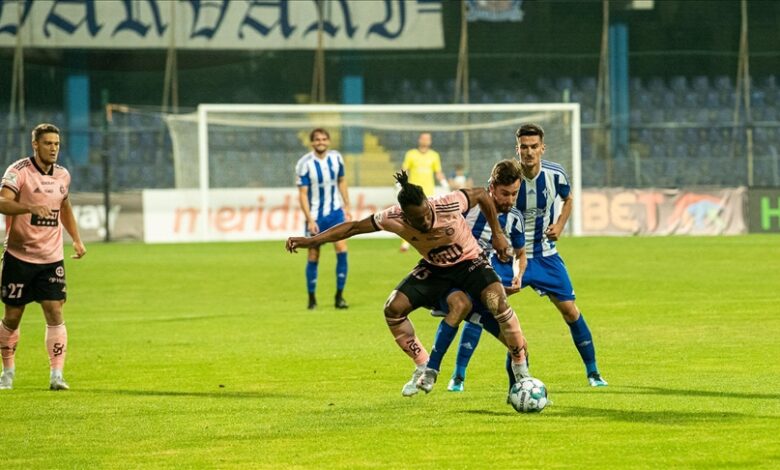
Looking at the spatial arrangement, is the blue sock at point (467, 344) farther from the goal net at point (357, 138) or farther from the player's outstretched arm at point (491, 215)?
the goal net at point (357, 138)

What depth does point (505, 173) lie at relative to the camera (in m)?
9.80

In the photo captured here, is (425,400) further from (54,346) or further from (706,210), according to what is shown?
(706,210)

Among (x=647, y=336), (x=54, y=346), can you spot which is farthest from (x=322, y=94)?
(x=54, y=346)

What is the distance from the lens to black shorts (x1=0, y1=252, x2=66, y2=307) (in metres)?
11.1

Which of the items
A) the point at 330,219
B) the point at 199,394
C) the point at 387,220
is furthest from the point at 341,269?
the point at 387,220

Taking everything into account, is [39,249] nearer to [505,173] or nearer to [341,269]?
[505,173]

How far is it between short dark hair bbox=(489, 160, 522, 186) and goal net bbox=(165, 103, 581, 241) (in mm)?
24240

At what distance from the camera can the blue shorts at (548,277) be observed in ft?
35.1

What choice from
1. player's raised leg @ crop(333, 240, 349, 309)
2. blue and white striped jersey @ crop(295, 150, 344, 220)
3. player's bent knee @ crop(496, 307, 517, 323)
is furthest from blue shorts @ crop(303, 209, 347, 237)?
player's bent knee @ crop(496, 307, 517, 323)

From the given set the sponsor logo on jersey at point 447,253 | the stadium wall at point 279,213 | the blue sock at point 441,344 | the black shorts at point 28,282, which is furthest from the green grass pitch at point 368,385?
the stadium wall at point 279,213

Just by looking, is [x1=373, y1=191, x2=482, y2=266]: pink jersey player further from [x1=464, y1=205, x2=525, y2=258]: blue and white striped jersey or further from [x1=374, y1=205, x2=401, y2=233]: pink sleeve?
[x1=464, y1=205, x2=525, y2=258]: blue and white striped jersey

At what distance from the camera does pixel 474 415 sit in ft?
30.1

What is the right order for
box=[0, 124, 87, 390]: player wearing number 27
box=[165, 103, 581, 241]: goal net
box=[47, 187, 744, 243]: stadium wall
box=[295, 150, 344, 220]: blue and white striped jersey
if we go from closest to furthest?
box=[0, 124, 87, 390]: player wearing number 27
box=[295, 150, 344, 220]: blue and white striped jersey
box=[47, 187, 744, 243]: stadium wall
box=[165, 103, 581, 241]: goal net

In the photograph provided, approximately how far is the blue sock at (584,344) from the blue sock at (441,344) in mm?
1407
